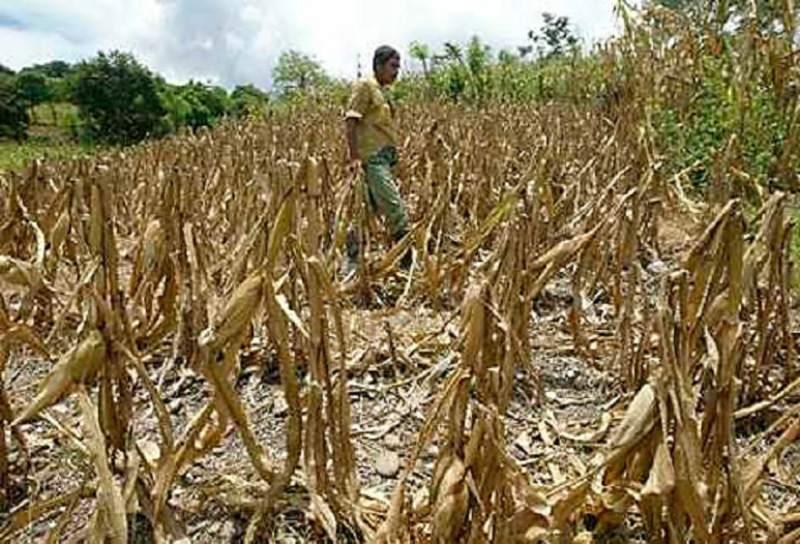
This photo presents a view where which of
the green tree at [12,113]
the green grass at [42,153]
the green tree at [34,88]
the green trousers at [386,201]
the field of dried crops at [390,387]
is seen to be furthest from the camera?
the green tree at [34,88]

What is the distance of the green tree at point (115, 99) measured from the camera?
29.8m

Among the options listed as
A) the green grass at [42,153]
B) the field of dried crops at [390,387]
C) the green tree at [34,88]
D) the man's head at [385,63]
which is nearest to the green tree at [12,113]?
the green grass at [42,153]

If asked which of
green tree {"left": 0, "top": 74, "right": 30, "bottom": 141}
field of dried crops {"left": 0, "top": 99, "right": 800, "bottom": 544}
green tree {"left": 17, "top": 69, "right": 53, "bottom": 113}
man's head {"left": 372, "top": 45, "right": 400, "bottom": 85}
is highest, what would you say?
green tree {"left": 17, "top": 69, "right": 53, "bottom": 113}

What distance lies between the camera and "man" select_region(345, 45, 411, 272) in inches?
183

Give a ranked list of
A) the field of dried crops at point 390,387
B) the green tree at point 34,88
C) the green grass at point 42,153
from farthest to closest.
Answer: the green tree at point 34,88, the green grass at point 42,153, the field of dried crops at point 390,387

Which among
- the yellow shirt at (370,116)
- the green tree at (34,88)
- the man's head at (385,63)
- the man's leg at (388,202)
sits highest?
the green tree at (34,88)

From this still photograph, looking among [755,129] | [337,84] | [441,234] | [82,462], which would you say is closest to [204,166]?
[441,234]

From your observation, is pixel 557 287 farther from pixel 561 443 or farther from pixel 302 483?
pixel 302 483

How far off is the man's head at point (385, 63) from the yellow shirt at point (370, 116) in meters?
0.06

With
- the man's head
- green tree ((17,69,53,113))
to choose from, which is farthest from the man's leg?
green tree ((17,69,53,113))

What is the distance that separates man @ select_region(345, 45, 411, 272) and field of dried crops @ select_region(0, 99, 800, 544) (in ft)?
3.00

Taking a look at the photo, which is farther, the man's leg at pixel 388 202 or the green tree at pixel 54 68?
the green tree at pixel 54 68

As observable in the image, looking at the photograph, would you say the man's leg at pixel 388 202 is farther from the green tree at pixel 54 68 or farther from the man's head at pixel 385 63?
the green tree at pixel 54 68

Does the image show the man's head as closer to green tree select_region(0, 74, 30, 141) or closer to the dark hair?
the dark hair
